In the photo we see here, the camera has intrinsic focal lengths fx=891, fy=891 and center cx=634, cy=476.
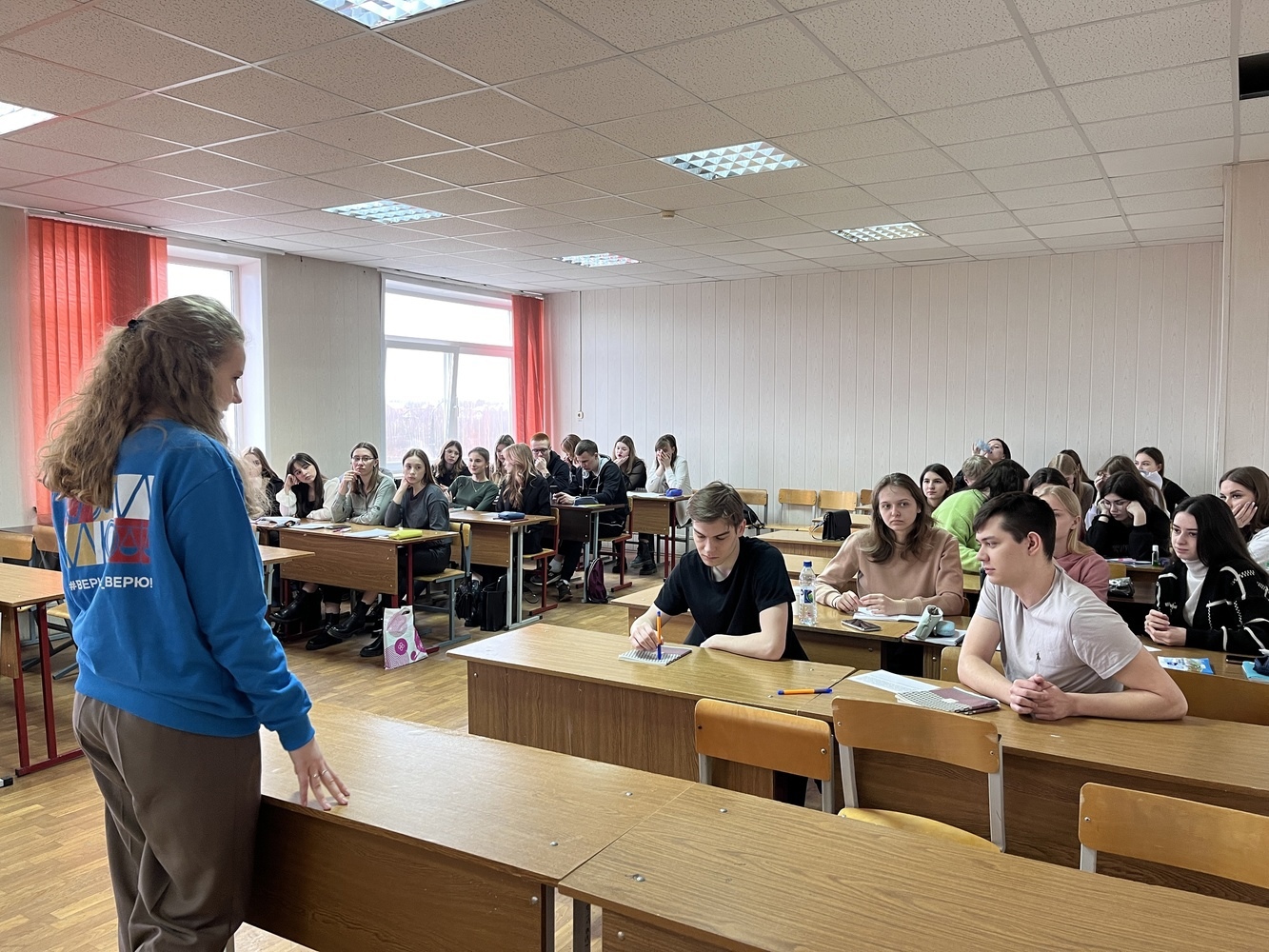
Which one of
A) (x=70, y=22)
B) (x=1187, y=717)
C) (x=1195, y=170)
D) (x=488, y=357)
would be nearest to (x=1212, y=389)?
(x=1195, y=170)

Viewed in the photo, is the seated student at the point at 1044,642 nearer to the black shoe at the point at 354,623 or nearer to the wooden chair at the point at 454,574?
the wooden chair at the point at 454,574

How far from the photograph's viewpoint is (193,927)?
1586 mm

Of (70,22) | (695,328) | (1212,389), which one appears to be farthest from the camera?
(695,328)

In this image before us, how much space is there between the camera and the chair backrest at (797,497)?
30.4ft

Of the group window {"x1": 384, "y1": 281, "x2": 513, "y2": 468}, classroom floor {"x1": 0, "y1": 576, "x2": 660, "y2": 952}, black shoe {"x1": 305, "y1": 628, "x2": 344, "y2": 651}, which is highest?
window {"x1": 384, "y1": 281, "x2": 513, "y2": 468}

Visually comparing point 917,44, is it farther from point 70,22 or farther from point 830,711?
point 70,22

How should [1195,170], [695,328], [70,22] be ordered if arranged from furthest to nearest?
[695,328], [1195,170], [70,22]

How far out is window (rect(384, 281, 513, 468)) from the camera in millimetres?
9445

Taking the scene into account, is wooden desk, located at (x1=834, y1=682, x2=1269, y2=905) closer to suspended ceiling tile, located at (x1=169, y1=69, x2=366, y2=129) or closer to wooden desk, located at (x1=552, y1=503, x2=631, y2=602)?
suspended ceiling tile, located at (x1=169, y1=69, x2=366, y2=129)

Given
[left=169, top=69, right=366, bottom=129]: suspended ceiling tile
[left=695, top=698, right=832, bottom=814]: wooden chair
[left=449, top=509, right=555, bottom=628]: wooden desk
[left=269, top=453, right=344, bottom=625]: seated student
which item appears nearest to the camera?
[left=695, top=698, right=832, bottom=814]: wooden chair

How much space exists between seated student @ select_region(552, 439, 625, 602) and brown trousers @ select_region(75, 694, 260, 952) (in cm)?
588

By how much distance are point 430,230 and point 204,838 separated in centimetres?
598

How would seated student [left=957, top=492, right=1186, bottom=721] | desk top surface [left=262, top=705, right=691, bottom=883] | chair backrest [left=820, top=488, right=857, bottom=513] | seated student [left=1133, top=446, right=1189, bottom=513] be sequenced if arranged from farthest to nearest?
1. chair backrest [left=820, top=488, right=857, bottom=513]
2. seated student [left=1133, top=446, right=1189, bottom=513]
3. seated student [left=957, top=492, right=1186, bottom=721]
4. desk top surface [left=262, top=705, right=691, bottom=883]

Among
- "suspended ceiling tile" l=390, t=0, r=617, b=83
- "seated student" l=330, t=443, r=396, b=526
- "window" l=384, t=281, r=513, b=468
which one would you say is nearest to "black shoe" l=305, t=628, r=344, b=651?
"seated student" l=330, t=443, r=396, b=526
